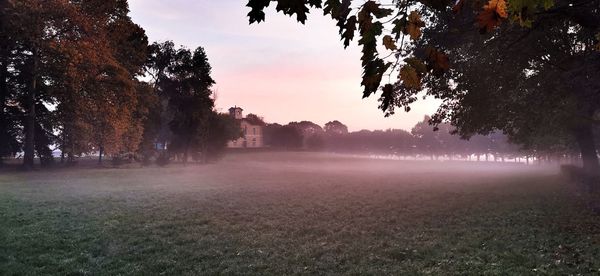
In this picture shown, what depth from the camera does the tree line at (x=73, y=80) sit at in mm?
31797

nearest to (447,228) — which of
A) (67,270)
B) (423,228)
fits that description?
(423,228)

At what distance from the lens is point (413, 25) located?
2531mm

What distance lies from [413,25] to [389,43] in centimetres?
18

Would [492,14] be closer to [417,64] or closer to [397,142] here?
[417,64]

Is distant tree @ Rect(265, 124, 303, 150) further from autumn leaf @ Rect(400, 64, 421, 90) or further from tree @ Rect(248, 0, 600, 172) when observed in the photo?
autumn leaf @ Rect(400, 64, 421, 90)

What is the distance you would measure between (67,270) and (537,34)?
60.8 ft

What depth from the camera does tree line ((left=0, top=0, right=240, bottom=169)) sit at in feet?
104

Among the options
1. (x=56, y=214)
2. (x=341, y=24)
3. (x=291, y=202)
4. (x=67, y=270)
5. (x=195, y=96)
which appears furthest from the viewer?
(x=195, y=96)

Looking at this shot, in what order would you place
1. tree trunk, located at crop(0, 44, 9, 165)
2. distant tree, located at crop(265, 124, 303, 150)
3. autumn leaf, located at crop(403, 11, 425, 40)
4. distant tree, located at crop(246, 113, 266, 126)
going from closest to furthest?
autumn leaf, located at crop(403, 11, 425, 40)
tree trunk, located at crop(0, 44, 9, 165)
distant tree, located at crop(265, 124, 303, 150)
distant tree, located at crop(246, 113, 266, 126)

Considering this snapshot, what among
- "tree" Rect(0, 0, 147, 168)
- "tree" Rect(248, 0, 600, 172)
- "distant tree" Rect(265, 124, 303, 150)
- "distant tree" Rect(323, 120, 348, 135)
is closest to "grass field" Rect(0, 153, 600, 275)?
"tree" Rect(248, 0, 600, 172)

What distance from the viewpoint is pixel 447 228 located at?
13.2 m

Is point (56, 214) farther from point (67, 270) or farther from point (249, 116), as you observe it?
point (249, 116)

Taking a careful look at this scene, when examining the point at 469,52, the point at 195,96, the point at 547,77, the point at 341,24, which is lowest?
the point at 341,24

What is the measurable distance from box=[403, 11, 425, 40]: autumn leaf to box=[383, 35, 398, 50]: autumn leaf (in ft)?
0.30
